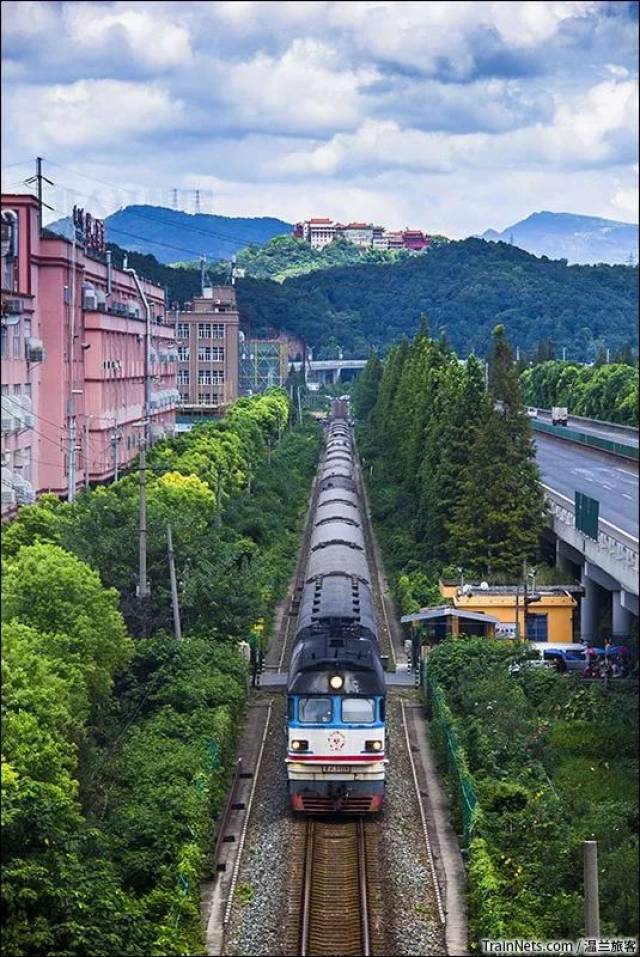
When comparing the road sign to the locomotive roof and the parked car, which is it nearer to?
the parked car

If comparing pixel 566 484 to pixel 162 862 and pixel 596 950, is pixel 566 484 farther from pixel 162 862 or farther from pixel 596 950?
pixel 596 950

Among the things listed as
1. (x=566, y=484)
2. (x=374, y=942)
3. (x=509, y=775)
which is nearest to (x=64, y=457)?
(x=566, y=484)

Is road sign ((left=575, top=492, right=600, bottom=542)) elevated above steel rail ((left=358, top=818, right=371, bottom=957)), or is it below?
above

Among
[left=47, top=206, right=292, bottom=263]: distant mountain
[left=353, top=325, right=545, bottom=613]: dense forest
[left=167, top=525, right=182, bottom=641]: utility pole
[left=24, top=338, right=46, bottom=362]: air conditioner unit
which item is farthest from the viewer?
[left=47, top=206, right=292, bottom=263]: distant mountain

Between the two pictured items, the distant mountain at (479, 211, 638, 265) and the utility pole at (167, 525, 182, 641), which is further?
the utility pole at (167, 525, 182, 641)

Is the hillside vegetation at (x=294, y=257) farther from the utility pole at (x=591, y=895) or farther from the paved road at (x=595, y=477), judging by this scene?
the utility pole at (x=591, y=895)

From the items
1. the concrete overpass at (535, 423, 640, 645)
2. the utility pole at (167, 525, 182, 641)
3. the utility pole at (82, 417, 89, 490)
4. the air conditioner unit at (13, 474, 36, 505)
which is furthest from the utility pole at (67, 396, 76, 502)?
the concrete overpass at (535, 423, 640, 645)

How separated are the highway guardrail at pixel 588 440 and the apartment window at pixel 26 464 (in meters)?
14.8

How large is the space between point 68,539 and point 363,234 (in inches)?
4607

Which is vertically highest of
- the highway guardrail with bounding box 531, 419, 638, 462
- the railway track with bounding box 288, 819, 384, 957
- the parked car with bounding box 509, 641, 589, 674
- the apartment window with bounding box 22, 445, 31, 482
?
the apartment window with bounding box 22, 445, 31, 482

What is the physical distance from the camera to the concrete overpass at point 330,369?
12862cm

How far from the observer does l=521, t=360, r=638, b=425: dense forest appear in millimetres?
60156

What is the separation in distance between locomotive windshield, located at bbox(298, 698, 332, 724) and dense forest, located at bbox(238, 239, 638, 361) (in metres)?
78.1

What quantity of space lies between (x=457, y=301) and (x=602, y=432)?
51692 millimetres
